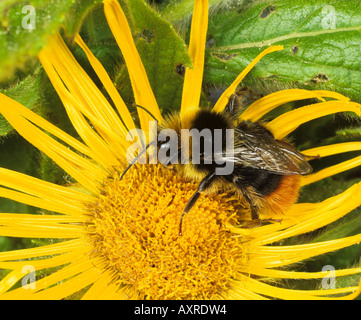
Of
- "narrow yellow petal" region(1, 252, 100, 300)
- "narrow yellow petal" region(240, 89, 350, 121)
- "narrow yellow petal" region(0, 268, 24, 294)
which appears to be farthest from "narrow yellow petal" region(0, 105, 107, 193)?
"narrow yellow petal" region(240, 89, 350, 121)

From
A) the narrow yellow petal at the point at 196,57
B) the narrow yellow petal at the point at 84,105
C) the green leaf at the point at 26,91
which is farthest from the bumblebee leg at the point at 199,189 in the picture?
the green leaf at the point at 26,91

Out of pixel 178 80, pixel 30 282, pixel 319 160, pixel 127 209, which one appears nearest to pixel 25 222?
pixel 30 282

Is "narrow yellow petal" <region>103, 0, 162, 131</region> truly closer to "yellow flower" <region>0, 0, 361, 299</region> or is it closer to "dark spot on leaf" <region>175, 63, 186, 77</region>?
"yellow flower" <region>0, 0, 361, 299</region>

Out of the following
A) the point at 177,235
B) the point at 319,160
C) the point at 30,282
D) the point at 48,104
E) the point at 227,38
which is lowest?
the point at 30,282

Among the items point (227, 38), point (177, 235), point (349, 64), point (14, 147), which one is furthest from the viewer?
point (14, 147)

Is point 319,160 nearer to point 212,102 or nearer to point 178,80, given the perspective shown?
point 212,102

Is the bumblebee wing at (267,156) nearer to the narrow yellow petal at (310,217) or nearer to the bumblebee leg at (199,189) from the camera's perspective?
the bumblebee leg at (199,189)
